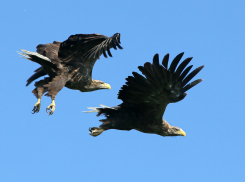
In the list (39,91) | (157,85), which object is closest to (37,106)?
(39,91)

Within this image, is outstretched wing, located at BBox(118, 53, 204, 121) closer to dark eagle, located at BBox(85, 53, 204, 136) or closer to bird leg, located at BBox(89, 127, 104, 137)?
dark eagle, located at BBox(85, 53, 204, 136)

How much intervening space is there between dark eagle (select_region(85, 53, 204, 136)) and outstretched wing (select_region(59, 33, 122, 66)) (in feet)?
3.67

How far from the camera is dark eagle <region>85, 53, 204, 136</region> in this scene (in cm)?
925

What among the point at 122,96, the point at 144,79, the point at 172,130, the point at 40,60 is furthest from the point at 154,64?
the point at 40,60

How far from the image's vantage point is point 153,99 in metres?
9.78

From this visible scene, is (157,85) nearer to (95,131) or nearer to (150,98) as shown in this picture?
(150,98)

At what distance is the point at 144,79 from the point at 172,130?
1768mm

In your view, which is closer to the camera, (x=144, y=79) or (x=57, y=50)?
(x=144, y=79)

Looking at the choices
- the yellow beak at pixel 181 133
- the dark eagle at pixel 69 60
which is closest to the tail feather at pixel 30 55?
the dark eagle at pixel 69 60

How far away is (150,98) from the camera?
977 centimetres

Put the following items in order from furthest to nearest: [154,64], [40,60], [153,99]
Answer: [40,60], [153,99], [154,64]

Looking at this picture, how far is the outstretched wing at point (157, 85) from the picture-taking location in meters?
9.21

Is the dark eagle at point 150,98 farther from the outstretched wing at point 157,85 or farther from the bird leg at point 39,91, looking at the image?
the bird leg at point 39,91

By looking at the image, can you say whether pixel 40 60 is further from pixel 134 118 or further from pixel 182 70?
pixel 182 70
